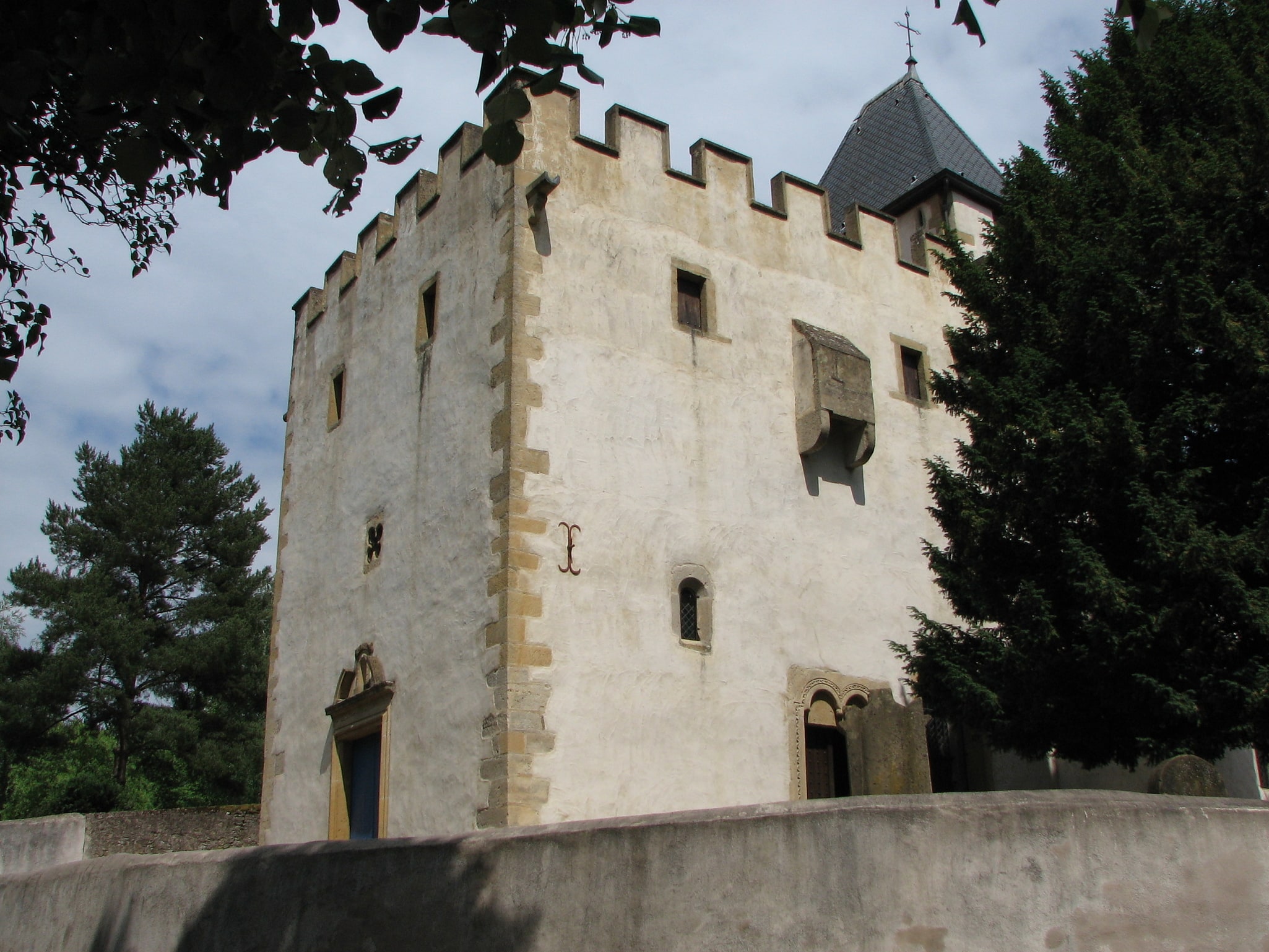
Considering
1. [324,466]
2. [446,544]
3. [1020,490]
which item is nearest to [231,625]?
[324,466]

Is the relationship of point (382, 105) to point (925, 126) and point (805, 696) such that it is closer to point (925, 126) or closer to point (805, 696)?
point (805, 696)

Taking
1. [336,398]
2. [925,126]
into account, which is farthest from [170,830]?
[925,126]

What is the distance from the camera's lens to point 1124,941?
194 inches

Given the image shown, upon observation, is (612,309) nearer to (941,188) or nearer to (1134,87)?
(1134,87)

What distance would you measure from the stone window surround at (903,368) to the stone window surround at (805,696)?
3.90 m

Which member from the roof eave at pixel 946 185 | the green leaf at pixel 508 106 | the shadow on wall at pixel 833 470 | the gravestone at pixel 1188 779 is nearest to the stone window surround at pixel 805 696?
the shadow on wall at pixel 833 470

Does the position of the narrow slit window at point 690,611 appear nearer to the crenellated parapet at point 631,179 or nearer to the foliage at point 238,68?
the crenellated parapet at point 631,179

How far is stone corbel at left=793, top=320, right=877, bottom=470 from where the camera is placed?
14164 mm

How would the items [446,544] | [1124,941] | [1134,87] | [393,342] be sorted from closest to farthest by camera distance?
[1124,941] < [1134,87] < [446,544] < [393,342]

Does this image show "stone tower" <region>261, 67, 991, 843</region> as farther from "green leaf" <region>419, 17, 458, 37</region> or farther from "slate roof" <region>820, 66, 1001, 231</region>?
"green leaf" <region>419, 17, 458, 37</region>

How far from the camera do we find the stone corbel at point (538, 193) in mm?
12852

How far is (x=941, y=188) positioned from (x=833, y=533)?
7169 mm

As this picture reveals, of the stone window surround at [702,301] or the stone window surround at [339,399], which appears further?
the stone window surround at [339,399]

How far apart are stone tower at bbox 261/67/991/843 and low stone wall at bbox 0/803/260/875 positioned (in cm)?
189
